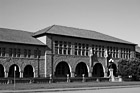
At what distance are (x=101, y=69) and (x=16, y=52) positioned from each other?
81.1 feet

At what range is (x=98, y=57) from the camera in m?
63.3

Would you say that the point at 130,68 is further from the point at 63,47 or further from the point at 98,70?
the point at 63,47

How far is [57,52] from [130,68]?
1574 cm

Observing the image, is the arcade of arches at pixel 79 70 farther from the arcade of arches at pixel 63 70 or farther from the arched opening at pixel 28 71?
the arched opening at pixel 28 71

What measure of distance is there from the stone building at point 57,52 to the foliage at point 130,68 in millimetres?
7479

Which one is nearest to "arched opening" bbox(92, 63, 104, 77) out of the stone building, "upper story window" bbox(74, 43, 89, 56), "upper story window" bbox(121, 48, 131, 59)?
the stone building

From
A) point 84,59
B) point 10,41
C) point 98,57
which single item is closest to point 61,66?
point 84,59

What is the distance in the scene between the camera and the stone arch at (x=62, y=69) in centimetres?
5672

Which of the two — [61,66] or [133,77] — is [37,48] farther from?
[133,77]

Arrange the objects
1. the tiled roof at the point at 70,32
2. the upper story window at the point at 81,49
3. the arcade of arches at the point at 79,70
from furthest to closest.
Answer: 1. the upper story window at the point at 81,49
2. the arcade of arches at the point at 79,70
3. the tiled roof at the point at 70,32

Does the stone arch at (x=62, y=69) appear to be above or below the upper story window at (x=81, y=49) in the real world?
below

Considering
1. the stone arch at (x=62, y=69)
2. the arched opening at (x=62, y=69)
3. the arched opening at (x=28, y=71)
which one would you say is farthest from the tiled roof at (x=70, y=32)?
the arched opening at (x=28, y=71)

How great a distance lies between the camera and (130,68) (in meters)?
55.4

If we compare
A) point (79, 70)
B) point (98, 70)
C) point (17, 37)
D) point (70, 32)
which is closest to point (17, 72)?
point (17, 37)
